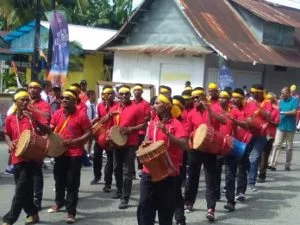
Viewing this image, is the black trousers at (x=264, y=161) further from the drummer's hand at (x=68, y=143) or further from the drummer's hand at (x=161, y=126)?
the drummer's hand at (x=161, y=126)

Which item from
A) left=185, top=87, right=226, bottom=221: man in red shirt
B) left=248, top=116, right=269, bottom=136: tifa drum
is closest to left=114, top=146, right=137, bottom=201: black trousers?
left=185, top=87, right=226, bottom=221: man in red shirt

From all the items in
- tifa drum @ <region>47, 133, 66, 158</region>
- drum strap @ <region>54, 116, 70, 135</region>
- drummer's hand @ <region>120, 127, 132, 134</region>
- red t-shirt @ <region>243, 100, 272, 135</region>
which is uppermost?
red t-shirt @ <region>243, 100, 272, 135</region>

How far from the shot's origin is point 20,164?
7895mm

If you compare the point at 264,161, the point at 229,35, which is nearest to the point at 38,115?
the point at 264,161

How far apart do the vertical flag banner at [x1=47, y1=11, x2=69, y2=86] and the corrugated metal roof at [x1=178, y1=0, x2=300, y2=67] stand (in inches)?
314

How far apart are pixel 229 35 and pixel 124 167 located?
18342mm

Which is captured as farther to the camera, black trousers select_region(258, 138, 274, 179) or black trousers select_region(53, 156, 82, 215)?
black trousers select_region(258, 138, 274, 179)

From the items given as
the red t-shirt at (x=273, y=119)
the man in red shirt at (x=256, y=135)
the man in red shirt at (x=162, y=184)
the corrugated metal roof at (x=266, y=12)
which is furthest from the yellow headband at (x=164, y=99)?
the corrugated metal roof at (x=266, y=12)

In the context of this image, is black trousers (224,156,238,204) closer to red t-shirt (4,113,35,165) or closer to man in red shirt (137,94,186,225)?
man in red shirt (137,94,186,225)

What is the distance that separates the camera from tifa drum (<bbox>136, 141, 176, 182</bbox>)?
6832 mm

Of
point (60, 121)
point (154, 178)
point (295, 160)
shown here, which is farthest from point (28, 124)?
point (295, 160)

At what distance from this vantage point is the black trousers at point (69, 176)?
857cm

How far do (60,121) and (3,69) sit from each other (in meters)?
21.8

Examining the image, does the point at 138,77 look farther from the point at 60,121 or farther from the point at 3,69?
the point at 60,121
